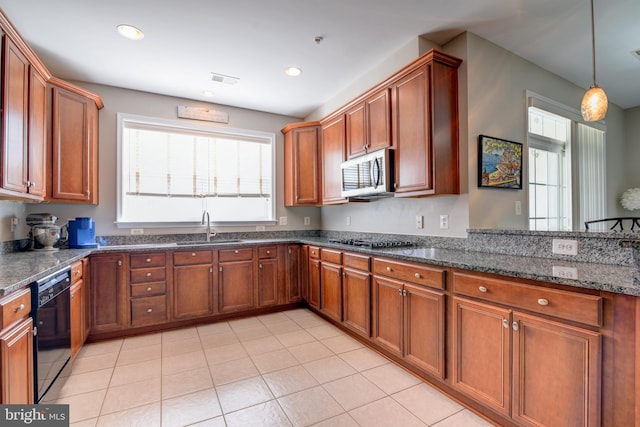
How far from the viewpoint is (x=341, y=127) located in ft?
11.4

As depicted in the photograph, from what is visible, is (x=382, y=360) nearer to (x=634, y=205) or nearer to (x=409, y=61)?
(x=409, y=61)

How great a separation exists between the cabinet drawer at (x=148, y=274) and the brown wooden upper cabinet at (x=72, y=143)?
901 millimetres

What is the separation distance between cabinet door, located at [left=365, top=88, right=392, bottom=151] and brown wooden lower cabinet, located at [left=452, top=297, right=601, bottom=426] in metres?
1.63

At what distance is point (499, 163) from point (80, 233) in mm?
3998

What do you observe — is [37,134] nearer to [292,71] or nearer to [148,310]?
[148,310]

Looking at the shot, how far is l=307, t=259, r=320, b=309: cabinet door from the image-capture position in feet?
11.4

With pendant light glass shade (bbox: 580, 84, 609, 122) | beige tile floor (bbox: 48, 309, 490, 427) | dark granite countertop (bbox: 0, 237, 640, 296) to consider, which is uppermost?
pendant light glass shade (bbox: 580, 84, 609, 122)

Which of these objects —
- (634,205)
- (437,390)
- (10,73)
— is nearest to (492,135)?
(437,390)

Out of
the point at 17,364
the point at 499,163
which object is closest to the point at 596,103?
the point at 499,163

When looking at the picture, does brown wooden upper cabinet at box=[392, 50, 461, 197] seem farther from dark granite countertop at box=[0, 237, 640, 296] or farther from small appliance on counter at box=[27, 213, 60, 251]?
small appliance on counter at box=[27, 213, 60, 251]

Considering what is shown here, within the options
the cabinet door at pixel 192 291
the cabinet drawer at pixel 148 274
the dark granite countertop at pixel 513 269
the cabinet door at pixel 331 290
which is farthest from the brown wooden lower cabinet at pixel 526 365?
the cabinet drawer at pixel 148 274

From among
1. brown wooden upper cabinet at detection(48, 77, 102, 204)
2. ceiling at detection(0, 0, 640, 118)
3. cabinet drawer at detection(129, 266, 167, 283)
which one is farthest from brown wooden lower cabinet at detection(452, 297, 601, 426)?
brown wooden upper cabinet at detection(48, 77, 102, 204)

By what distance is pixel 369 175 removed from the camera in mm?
2939

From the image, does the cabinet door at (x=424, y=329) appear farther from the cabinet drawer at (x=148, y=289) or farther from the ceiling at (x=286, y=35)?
the cabinet drawer at (x=148, y=289)
